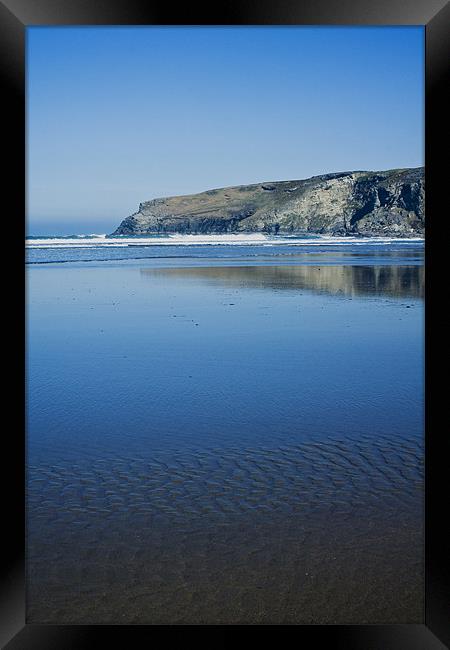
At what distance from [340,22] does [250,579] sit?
81.1 inches

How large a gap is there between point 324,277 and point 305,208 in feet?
235

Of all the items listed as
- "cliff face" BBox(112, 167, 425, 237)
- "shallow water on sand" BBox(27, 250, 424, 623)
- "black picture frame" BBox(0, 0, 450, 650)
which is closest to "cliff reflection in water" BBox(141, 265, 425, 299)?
"shallow water on sand" BBox(27, 250, 424, 623)

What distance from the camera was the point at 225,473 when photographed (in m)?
3.78

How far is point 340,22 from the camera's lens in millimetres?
2725

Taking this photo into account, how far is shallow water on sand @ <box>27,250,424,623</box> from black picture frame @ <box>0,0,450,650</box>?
0.15 m

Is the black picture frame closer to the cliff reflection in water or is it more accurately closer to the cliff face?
the cliff reflection in water

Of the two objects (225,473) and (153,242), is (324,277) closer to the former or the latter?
(225,473)

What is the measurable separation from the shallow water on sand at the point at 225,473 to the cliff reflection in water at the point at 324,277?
12.8ft

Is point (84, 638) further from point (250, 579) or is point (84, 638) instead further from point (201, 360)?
point (201, 360)

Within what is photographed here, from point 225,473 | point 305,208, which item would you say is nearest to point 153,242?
point 225,473

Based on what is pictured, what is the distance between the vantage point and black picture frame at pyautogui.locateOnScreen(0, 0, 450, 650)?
2.37 m
